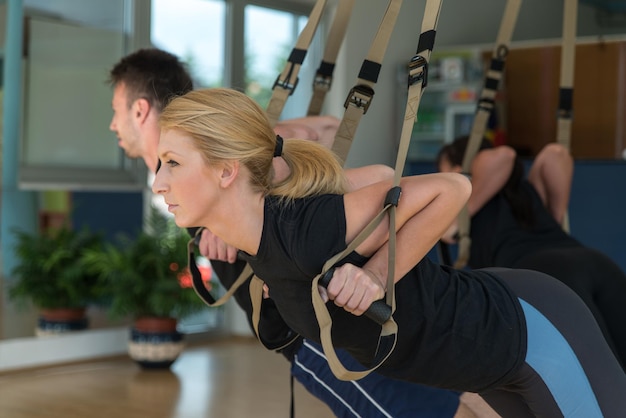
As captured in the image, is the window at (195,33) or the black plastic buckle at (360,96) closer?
the black plastic buckle at (360,96)

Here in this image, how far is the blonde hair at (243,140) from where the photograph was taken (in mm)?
1785

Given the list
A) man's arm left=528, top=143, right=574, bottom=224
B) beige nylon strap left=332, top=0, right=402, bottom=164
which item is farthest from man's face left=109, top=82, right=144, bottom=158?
man's arm left=528, top=143, right=574, bottom=224

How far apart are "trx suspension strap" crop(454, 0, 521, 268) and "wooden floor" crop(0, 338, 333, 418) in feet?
5.81

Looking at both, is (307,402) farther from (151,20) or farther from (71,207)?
(151,20)

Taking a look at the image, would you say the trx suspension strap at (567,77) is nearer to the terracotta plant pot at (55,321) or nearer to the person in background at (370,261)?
the person in background at (370,261)

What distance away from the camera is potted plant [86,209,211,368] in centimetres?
569

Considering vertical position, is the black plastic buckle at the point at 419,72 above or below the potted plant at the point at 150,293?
above

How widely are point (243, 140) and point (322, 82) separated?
1025mm

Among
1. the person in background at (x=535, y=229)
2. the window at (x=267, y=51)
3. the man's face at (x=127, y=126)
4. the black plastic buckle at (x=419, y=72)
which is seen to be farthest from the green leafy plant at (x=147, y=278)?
the black plastic buckle at (x=419, y=72)

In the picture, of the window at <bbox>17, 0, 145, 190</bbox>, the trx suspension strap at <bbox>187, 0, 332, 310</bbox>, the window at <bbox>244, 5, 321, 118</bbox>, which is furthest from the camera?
the window at <bbox>244, 5, 321, 118</bbox>

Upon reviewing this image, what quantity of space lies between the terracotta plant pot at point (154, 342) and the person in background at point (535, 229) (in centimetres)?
284

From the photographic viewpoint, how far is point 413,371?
1.86 m

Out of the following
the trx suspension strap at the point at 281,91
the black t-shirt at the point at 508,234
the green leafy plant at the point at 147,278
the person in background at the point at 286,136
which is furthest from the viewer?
the green leafy plant at the point at 147,278

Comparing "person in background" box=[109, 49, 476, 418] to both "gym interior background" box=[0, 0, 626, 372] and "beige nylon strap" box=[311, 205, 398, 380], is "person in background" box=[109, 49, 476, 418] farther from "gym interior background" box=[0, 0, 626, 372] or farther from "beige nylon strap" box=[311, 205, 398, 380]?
"gym interior background" box=[0, 0, 626, 372]
